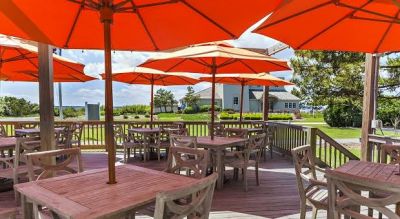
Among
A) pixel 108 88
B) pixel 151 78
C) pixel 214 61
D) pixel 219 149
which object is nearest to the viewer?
pixel 108 88

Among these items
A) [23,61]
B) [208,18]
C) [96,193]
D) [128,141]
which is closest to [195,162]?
[96,193]

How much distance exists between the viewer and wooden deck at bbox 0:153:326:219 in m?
3.72

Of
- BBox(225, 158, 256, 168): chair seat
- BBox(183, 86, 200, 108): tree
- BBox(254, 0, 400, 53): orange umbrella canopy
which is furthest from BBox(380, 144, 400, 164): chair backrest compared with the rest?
BBox(183, 86, 200, 108): tree

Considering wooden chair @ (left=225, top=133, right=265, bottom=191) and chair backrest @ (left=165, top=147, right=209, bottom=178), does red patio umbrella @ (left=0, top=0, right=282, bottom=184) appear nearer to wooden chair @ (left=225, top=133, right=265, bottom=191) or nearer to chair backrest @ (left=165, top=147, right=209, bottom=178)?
chair backrest @ (left=165, top=147, right=209, bottom=178)

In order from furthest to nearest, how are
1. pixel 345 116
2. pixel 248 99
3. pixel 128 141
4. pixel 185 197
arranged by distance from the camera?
pixel 248 99, pixel 345 116, pixel 128 141, pixel 185 197

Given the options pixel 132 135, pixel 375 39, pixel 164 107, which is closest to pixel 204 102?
pixel 164 107

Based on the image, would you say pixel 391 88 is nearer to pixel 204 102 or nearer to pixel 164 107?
pixel 204 102

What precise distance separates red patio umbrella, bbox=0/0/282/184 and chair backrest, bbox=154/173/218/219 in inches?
28.6

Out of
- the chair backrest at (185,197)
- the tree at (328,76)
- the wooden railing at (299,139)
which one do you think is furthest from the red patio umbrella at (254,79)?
the tree at (328,76)

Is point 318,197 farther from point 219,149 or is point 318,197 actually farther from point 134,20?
point 134,20

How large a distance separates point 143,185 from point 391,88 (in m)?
15.2

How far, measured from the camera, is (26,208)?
207 cm

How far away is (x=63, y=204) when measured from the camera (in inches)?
68.2

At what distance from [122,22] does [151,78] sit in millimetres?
5022
